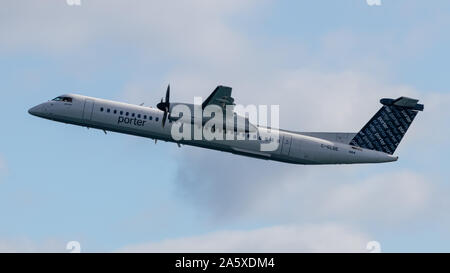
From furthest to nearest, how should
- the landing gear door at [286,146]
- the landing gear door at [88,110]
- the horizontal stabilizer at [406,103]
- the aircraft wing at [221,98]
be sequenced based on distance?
the horizontal stabilizer at [406,103], the landing gear door at [286,146], the landing gear door at [88,110], the aircraft wing at [221,98]

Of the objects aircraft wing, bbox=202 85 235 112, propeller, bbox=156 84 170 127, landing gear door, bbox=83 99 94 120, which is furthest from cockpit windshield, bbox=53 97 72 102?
aircraft wing, bbox=202 85 235 112

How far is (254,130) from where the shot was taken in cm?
5978

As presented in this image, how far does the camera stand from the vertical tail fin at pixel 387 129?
61594 millimetres

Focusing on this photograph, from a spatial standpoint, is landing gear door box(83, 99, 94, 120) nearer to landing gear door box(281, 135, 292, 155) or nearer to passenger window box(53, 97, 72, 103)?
passenger window box(53, 97, 72, 103)

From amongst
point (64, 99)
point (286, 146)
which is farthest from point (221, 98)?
point (64, 99)

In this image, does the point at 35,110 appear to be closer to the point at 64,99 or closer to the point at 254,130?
the point at 64,99

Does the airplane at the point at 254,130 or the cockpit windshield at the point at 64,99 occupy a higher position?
the cockpit windshield at the point at 64,99

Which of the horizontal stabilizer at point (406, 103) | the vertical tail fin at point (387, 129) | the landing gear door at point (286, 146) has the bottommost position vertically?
the landing gear door at point (286, 146)

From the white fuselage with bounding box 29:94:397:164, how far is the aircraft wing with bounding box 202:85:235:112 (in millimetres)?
3041

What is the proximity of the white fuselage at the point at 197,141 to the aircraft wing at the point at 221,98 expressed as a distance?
3.04 metres

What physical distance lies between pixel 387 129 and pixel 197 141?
48.2 feet

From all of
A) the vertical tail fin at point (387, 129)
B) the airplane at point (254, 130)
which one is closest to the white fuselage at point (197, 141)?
the airplane at point (254, 130)

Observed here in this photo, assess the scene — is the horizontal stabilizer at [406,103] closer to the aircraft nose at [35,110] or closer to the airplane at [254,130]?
the airplane at [254,130]
